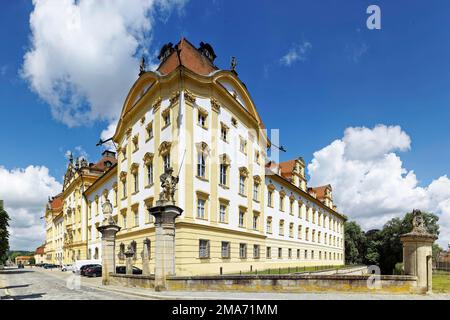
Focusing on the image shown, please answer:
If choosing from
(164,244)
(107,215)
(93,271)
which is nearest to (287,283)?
(164,244)

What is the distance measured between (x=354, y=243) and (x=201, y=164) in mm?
61086

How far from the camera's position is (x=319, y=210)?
54969 mm

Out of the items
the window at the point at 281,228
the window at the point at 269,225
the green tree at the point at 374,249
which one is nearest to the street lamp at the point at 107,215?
the window at the point at 269,225

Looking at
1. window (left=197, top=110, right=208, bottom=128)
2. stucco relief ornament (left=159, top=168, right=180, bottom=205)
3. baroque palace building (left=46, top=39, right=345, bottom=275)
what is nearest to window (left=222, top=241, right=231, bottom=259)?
baroque palace building (left=46, top=39, right=345, bottom=275)

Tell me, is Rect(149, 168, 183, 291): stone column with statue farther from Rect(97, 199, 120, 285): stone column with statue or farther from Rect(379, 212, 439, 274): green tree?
Rect(379, 212, 439, 274): green tree

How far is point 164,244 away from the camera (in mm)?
14969

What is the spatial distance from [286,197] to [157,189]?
20665mm

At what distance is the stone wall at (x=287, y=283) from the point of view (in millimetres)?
11219

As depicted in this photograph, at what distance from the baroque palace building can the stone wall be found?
24.2 feet

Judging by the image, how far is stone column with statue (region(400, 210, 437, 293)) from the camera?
11102 mm

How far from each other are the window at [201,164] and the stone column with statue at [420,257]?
49.7ft

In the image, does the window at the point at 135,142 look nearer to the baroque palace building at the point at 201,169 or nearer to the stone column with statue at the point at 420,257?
the baroque palace building at the point at 201,169
